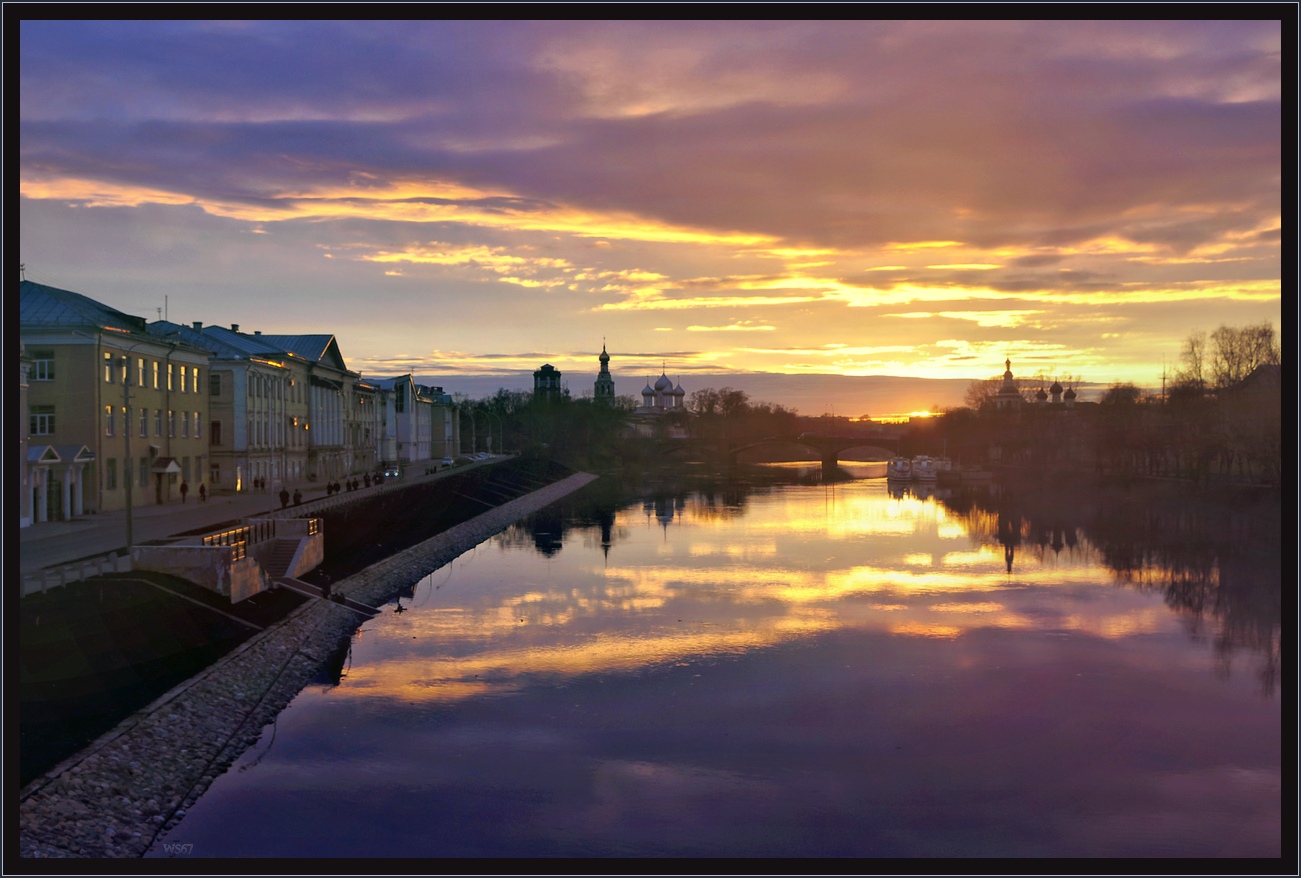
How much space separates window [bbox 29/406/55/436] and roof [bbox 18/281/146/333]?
416 cm

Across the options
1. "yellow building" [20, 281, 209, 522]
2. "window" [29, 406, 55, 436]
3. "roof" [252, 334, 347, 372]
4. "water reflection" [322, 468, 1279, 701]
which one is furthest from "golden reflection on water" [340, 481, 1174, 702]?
"roof" [252, 334, 347, 372]

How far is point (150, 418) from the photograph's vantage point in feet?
190

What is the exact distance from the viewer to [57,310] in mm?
50781

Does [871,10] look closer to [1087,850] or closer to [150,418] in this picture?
[1087,850]

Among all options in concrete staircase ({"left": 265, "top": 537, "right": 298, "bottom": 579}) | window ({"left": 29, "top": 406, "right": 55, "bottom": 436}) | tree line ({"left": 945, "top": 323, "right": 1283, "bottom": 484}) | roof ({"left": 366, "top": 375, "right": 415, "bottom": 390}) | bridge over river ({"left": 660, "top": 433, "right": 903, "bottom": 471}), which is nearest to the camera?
concrete staircase ({"left": 265, "top": 537, "right": 298, "bottom": 579})

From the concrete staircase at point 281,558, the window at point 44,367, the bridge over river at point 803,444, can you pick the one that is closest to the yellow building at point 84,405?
the window at point 44,367

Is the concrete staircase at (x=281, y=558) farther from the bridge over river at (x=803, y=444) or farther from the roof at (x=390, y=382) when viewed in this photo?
the bridge over river at (x=803, y=444)

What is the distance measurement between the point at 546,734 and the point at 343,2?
19371mm

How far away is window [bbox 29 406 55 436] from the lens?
48.9 m

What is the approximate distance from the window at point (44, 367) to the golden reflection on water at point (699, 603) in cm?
2074

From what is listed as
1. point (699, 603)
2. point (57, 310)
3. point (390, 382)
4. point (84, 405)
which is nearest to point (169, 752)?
point (699, 603)

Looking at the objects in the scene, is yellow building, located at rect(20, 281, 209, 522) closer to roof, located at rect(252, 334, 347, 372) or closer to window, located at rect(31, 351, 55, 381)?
window, located at rect(31, 351, 55, 381)

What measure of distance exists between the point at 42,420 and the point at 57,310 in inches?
227

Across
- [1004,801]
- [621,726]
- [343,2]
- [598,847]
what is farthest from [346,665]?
[343,2]
